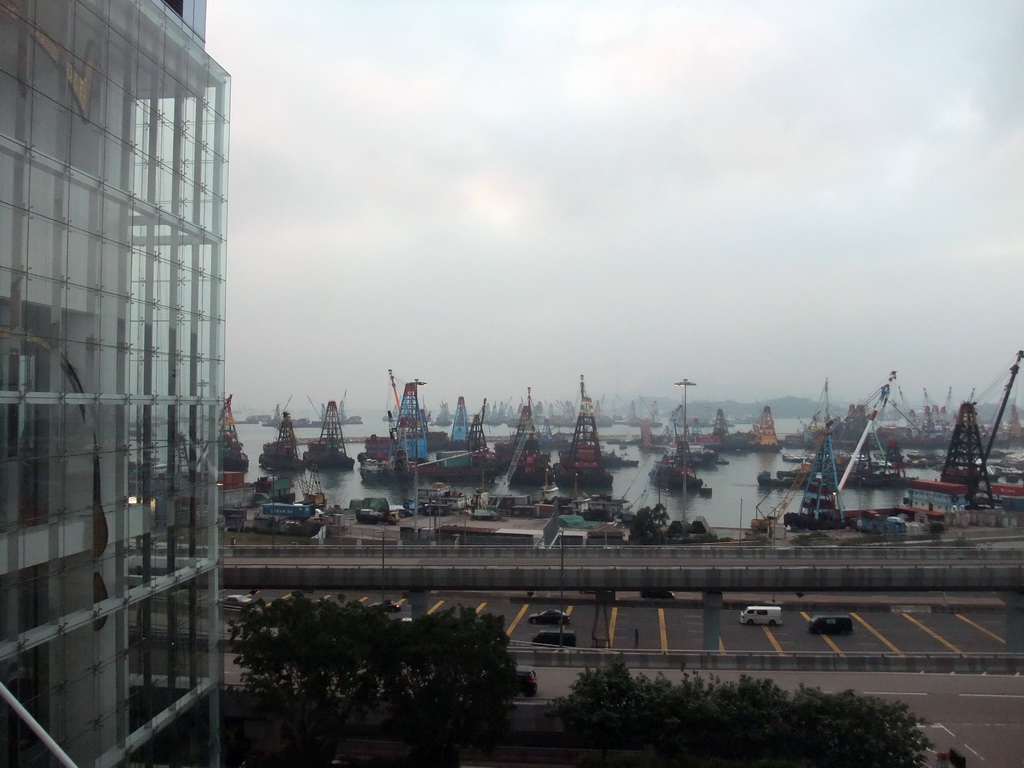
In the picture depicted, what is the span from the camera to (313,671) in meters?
3.46

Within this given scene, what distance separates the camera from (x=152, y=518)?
9.11 feet

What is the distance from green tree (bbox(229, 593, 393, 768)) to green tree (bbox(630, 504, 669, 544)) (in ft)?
28.7

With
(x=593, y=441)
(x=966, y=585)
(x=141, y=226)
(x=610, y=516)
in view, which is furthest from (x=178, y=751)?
(x=593, y=441)

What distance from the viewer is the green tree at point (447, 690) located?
353cm

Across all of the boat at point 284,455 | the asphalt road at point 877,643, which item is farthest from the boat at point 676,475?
the asphalt road at point 877,643

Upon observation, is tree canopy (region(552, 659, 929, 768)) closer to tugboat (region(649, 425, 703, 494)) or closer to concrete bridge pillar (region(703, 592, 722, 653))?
concrete bridge pillar (region(703, 592, 722, 653))

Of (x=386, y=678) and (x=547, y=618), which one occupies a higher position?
(x=386, y=678)

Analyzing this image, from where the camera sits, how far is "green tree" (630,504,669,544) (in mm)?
11938

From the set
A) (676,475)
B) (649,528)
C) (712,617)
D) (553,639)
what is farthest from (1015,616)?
(676,475)

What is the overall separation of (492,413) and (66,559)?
69.6m

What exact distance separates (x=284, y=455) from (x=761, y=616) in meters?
22.8

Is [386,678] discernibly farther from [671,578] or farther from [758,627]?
[758,627]

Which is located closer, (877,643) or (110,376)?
(110,376)

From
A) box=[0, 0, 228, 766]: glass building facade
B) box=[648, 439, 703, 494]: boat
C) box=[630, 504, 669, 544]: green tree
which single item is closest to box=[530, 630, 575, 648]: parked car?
box=[0, 0, 228, 766]: glass building facade
